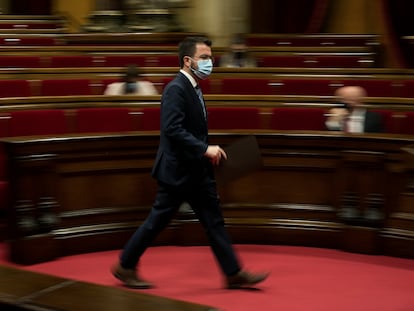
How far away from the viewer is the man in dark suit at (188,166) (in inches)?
73.8

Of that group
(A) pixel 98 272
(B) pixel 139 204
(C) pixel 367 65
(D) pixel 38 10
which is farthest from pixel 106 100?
(D) pixel 38 10

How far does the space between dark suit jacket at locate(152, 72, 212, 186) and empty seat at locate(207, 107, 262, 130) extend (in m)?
0.96

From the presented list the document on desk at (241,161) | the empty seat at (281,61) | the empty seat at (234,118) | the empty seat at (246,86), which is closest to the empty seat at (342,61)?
the empty seat at (281,61)

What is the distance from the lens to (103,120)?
2863 millimetres

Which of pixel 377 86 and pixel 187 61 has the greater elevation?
pixel 187 61

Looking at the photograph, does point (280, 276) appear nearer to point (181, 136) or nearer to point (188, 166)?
point (188, 166)

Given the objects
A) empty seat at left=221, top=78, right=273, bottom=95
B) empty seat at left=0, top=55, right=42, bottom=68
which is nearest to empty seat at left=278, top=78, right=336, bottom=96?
empty seat at left=221, top=78, right=273, bottom=95

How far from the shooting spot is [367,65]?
15.6ft

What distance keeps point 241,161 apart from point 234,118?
3.26 feet

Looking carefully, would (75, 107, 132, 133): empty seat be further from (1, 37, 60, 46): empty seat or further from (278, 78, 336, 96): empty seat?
(1, 37, 60, 46): empty seat

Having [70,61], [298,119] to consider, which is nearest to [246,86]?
[298,119]

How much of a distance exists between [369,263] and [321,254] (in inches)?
7.0

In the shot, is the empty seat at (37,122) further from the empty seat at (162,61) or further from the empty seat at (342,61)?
the empty seat at (342,61)

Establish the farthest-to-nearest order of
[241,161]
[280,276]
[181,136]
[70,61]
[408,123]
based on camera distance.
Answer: [70,61] < [408,123] < [280,276] < [241,161] < [181,136]
